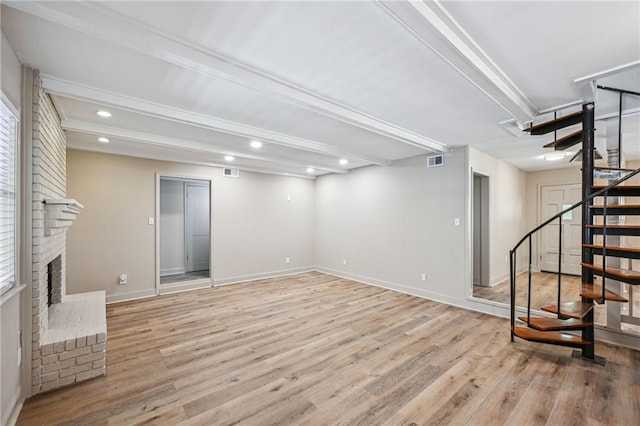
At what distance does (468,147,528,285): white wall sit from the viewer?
5.09 meters

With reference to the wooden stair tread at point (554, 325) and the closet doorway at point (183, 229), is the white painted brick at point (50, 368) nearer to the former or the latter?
the closet doorway at point (183, 229)

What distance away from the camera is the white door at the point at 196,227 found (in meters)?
6.93

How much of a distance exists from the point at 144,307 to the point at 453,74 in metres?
5.05

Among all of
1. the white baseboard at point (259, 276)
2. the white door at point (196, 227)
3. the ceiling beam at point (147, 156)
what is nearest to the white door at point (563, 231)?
→ the white baseboard at point (259, 276)

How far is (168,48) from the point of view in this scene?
190 centimetres

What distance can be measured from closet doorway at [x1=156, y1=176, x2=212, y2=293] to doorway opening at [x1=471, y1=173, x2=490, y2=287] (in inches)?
226

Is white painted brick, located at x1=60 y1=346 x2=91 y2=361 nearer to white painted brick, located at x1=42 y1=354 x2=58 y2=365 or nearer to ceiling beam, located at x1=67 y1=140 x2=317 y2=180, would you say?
white painted brick, located at x1=42 y1=354 x2=58 y2=365

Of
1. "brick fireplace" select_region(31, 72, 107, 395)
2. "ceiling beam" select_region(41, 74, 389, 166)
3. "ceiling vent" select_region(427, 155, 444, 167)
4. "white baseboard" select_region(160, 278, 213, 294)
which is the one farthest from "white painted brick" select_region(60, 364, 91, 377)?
"ceiling vent" select_region(427, 155, 444, 167)

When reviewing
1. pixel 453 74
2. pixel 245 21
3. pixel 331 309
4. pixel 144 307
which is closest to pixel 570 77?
pixel 453 74

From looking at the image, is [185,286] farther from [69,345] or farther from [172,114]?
[172,114]

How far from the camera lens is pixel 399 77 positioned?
2355 millimetres

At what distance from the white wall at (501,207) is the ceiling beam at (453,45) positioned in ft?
7.25

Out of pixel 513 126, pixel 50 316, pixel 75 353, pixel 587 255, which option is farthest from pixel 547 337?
pixel 50 316

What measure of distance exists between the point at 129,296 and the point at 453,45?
5.59 meters
